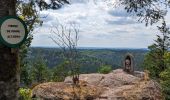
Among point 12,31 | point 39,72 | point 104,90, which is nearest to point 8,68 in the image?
point 12,31

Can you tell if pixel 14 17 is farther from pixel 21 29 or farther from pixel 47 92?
pixel 47 92

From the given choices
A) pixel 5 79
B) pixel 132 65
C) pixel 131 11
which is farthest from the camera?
pixel 132 65

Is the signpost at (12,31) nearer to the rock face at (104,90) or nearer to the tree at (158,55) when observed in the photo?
the rock face at (104,90)

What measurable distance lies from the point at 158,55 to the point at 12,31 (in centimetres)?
5721

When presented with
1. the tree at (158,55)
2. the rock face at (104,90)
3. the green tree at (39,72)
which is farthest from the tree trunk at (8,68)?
the green tree at (39,72)

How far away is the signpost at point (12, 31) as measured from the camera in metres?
6.42

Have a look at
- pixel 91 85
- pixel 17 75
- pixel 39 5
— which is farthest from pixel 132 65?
pixel 17 75

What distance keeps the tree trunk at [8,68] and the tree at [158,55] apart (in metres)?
53.4

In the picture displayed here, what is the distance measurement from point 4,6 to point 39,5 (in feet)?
7.73

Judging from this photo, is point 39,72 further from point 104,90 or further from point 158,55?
point 104,90

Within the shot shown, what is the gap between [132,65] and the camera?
1772 centimetres

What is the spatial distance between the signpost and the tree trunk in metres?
0.11

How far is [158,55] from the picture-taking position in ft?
205

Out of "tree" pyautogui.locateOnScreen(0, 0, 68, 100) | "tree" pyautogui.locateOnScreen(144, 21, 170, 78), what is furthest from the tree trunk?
"tree" pyautogui.locateOnScreen(144, 21, 170, 78)
